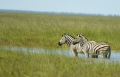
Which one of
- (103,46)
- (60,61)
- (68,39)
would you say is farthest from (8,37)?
(60,61)

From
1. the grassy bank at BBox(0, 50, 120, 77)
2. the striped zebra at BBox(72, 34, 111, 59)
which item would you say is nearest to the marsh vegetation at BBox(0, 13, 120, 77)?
the grassy bank at BBox(0, 50, 120, 77)

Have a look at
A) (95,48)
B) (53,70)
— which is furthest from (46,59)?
(95,48)

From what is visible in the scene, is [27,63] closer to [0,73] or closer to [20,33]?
[0,73]

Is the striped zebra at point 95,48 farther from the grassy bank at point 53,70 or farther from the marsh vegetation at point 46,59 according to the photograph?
the grassy bank at point 53,70

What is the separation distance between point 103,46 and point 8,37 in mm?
8030

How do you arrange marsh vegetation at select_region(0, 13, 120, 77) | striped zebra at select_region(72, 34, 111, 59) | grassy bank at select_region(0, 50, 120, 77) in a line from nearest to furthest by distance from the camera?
1. grassy bank at select_region(0, 50, 120, 77)
2. marsh vegetation at select_region(0, 13, 120, 77)
3. striped zebra at select_region(72, 34, 111, 59)

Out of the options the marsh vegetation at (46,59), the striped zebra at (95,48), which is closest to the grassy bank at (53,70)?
the marsh vegetation at (46,59)

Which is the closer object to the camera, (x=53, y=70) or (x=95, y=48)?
(x=53, y=70)

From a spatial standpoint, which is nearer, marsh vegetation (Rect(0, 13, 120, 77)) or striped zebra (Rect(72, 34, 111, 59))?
marsh vegetation (Rect(0, 13, 120, 77))

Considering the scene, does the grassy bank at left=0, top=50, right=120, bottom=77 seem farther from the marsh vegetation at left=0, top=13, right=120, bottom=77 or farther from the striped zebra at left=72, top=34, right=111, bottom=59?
the striped zebra at left=72, top=34, right=111, bottom=59

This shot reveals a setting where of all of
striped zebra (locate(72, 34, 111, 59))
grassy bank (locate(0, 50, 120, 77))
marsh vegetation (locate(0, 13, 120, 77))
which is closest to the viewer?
grassy bank (locate(0, 50, 120, 77))

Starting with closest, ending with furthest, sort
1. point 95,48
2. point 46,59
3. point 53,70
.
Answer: point 53,70
point 46,59
point 95,48

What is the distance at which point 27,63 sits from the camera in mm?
9938

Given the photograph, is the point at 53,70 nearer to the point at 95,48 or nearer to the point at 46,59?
the point at 46,59
